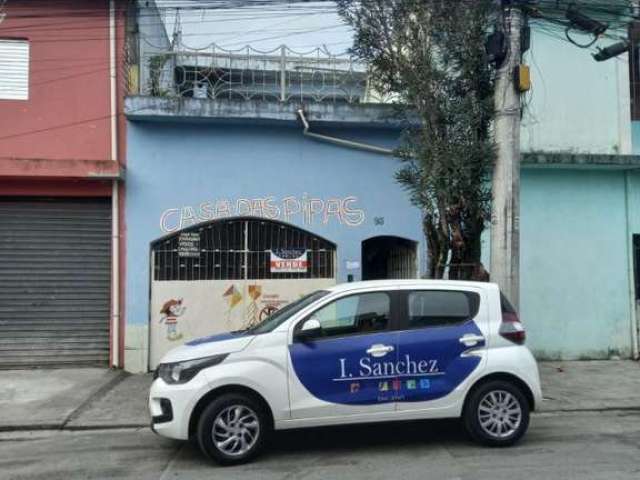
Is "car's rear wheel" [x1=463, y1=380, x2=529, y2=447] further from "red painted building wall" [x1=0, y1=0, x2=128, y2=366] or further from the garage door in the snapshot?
the garage door

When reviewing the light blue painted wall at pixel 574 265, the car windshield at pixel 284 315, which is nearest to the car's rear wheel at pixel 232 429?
the car windshield at pixel 284 315

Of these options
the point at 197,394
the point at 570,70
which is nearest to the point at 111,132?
the point at 197,394

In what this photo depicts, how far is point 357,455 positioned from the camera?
6.05 meters

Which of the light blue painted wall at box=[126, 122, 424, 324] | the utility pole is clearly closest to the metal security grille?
the light blue painted wall at box=[126, 122, 424, 324]

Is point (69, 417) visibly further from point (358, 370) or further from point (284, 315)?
point (358, 370)

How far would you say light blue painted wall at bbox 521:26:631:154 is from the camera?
1172 cm

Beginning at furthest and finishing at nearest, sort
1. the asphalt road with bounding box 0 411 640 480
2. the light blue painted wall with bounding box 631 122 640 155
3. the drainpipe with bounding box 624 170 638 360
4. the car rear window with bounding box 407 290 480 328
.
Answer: the light blue painted wall with bounding box 631 122 640 155, the drainpipe with bounding box 624 170 638 360, the car rear window with bounding box 407 290 480 328, the asphalt road with bounding box 0 411 640 480

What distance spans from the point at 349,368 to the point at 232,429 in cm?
123

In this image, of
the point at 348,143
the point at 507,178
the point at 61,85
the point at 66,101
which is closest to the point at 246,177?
the point at 348,143

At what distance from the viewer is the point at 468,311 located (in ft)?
21.1

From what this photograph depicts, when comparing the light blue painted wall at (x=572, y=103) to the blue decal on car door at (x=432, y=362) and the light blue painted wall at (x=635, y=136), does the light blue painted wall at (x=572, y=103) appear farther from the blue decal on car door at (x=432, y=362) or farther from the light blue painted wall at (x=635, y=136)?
the blue decal on car door at (x=432, y=362)

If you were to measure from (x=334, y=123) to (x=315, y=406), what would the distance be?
6.28 metres

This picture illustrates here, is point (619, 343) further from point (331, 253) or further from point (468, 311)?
point (468, 311)

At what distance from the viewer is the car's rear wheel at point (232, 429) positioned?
5.74m
